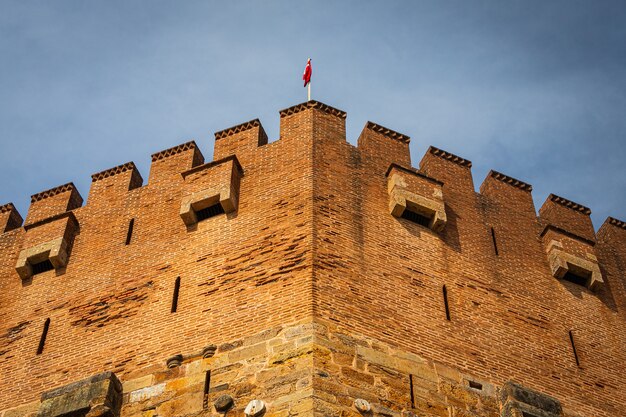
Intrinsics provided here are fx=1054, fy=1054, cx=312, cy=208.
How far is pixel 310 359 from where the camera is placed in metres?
14.6

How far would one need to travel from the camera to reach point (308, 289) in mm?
15570

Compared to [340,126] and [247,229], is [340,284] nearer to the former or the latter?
[247,229]

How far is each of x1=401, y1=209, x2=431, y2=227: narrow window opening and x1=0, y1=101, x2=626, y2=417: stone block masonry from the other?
0.08ft

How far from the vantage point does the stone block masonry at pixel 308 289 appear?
15195 millimetres

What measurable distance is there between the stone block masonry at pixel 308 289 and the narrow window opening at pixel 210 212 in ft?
0.13

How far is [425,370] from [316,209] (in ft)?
10.7

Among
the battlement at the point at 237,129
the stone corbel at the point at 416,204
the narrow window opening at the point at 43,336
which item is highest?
the battlement at the point at 237,129

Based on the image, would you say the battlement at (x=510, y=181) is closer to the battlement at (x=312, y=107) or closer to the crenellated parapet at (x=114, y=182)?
the battlement at (x=312, y=107)

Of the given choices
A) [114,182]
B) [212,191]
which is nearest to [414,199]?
[212,191]

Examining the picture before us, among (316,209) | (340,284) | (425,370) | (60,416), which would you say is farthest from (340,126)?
(60,416)

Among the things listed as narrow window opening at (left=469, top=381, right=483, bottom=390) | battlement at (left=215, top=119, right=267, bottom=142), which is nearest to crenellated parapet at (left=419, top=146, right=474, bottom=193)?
battlement at (left=215, top=119, right=267, bottom=142)

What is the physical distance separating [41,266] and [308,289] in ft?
19.6

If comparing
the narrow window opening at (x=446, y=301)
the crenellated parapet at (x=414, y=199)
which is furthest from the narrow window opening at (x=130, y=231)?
the narrow window opening at (x=446, y=301)

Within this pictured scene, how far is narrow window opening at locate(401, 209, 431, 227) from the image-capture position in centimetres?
1823
